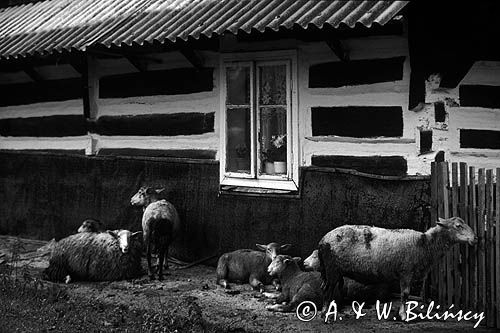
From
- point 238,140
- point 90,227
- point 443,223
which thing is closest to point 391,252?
point 443,223

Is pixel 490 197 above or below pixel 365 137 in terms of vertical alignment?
below

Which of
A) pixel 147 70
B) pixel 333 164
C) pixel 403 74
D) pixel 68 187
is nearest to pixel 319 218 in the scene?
pixel 333 164

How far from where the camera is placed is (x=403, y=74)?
8742 millimetres

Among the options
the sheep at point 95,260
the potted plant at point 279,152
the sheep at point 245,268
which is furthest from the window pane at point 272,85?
the sheep at point 95,260

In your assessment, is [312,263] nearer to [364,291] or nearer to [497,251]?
[364,291]

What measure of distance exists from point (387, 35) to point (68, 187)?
6.44 meters

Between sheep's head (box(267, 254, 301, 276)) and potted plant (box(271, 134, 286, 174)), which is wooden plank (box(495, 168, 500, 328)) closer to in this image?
sheep's head (box(267, 254, 301, 276))

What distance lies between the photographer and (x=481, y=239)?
762 centimetres

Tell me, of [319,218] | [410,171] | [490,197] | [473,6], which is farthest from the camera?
[319,218]

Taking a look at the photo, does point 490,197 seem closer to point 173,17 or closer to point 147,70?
point 173,17

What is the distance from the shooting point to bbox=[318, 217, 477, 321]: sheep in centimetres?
752

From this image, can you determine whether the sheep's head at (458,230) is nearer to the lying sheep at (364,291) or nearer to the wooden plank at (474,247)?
the wooden plank at (474,247)

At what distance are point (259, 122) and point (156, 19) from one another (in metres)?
2.28

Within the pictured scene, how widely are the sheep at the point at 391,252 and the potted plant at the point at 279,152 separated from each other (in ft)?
7.62
